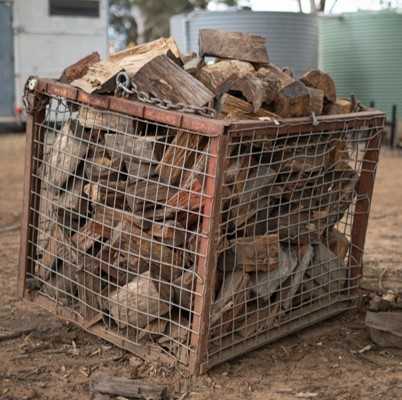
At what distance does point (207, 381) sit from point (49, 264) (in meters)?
1.18

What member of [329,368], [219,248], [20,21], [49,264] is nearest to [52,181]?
[49,264]

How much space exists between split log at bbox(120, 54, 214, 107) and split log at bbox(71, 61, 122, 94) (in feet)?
0.28

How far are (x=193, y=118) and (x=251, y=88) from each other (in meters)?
0.42

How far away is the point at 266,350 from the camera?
12.1 ft

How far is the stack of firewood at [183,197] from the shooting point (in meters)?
3.35

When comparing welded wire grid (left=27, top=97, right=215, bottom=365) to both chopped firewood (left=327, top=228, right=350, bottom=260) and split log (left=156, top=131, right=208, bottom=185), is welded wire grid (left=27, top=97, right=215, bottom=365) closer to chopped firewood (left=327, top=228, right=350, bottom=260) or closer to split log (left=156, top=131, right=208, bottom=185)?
split log (left=156, top=131, right=208, bottom=185)

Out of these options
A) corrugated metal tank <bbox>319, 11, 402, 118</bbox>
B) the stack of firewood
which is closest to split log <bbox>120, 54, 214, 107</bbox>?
the stack of firewood

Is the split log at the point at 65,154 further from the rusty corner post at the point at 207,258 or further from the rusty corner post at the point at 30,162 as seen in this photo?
the rusty corner post at the point at 207,258

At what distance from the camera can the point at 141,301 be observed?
11.3 ft

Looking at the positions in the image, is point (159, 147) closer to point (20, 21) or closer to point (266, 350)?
point (266, 350)

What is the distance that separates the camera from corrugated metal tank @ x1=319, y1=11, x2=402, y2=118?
13.1 metres

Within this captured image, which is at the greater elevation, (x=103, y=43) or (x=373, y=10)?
(x=373, y=10)

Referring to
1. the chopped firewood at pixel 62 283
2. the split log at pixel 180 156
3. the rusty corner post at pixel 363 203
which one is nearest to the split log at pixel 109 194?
the split log at pixel 180 156

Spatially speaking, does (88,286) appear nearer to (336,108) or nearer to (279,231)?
(279,231)
